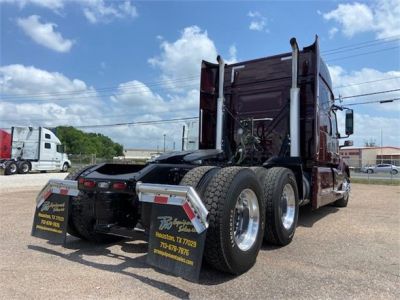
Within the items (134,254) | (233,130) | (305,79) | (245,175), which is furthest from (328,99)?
(134,254)

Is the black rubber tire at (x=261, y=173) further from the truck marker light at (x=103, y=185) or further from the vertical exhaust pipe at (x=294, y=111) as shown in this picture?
the truck marker light at (x=103, y=185)

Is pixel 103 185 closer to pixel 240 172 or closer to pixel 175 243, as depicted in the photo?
pixel 175 243

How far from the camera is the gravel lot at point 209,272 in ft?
12.1

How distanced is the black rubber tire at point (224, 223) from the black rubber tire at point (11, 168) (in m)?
26.8

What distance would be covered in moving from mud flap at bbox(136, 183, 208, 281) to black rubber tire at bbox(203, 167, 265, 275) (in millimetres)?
188

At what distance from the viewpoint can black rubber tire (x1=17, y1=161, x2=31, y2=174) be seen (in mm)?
28525

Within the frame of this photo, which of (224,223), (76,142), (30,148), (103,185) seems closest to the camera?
(224,223)

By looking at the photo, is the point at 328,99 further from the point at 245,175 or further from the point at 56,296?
the point at 56,296

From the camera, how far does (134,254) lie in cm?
507

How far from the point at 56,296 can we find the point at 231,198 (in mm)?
1891

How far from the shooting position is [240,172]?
4.38m

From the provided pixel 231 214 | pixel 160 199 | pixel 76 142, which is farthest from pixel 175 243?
pixel 76 142

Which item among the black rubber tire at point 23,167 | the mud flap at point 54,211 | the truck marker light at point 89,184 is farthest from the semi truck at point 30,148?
the truck marker light at point 89,184

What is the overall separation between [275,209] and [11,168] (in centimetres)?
2663
